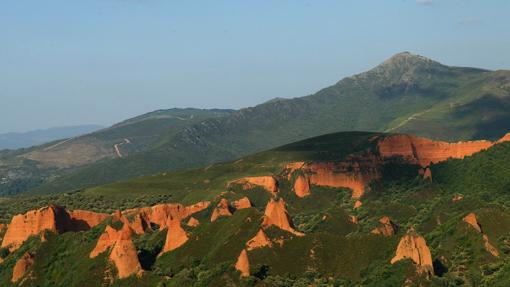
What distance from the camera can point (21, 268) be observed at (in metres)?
140

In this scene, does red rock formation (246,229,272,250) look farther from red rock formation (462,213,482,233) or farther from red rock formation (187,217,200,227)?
red rock formation (462,213,482,233)

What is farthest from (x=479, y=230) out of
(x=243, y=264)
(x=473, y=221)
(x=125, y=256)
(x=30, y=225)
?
(x=30, y=225)

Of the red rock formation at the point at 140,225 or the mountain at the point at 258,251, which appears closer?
the mountain at the point at 258,251

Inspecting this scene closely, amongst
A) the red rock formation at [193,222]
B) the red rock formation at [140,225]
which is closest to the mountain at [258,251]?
the red rock formation at [140,225]

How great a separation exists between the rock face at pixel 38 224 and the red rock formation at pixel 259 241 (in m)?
39.7

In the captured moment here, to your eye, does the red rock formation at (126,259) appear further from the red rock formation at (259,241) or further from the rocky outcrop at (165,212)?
the rocky outcrop at (165,212)

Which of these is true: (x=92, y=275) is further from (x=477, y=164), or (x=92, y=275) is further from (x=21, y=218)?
(x=477, y=164)

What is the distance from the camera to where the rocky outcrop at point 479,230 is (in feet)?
394

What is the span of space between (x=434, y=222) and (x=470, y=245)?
33355 mm

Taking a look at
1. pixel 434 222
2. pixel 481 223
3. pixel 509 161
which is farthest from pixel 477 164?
pixel 481 223

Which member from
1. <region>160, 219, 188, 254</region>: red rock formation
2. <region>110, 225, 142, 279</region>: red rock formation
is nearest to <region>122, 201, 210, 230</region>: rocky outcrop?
<region>160, 219, 188, 254</region>: red rock formation

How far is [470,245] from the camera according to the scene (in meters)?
122

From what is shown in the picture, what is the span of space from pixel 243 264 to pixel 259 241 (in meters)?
10.1

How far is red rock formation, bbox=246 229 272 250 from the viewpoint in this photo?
412ft
